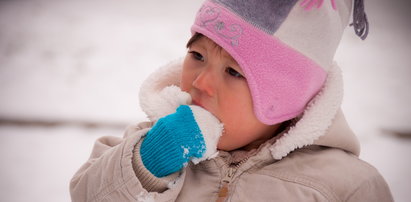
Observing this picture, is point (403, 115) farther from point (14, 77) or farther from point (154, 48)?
point (14, 77)

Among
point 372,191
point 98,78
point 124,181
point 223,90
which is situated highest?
point 98,78

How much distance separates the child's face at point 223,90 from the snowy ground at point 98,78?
66 cm

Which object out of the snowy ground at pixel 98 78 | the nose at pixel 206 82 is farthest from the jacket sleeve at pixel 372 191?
the snowy ground at pixel 98 78

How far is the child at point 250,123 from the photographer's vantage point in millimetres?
714

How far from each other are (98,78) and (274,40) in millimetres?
1292

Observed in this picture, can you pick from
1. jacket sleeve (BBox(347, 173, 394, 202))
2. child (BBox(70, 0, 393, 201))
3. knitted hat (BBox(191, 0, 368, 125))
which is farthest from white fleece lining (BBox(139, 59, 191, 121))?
jacket sleeve (BBox(347, 173, 394, 202))

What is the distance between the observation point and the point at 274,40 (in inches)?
28.2

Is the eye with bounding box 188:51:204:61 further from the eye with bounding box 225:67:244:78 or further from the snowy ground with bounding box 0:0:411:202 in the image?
the snowy ground with bounding box 0:0:411:202

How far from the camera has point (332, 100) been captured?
0.78m

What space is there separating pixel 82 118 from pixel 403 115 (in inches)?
53.3

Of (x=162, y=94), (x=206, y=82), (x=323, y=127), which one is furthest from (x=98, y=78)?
(x=323, y=127)

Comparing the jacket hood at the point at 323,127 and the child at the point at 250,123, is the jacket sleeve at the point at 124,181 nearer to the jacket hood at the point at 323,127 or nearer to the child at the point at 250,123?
the child at the point at 250,123

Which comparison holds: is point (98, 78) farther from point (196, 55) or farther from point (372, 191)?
point (372, 191)

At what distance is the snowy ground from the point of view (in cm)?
131
